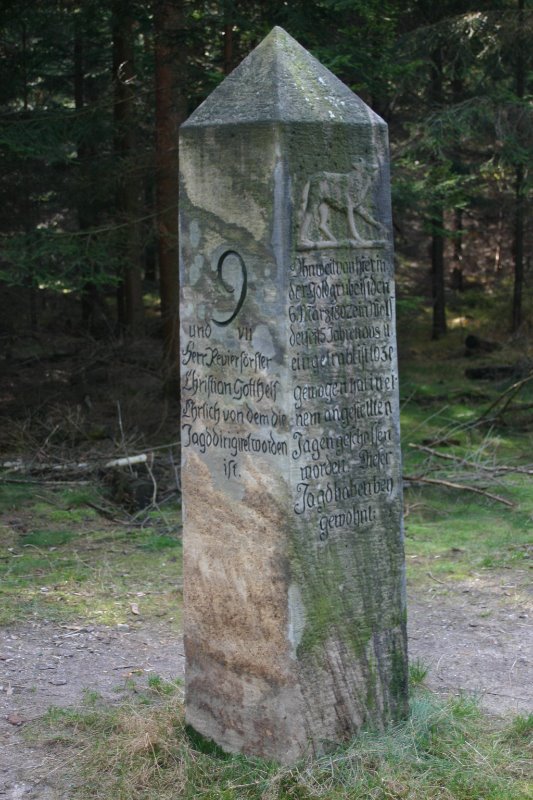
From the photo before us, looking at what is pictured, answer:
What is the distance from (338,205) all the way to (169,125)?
9.08 meters

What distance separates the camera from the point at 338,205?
4.85 m

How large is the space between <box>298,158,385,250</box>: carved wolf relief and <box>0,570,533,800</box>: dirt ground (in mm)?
2725

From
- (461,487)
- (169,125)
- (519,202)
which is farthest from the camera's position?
(519,202)

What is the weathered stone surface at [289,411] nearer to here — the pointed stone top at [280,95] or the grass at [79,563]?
the pointed stone top at [280,95]

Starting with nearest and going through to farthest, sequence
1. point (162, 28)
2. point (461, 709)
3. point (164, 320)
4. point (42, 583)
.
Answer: point (461, 709) < point (42, 583) < point (162, 28) < point (164, 320)

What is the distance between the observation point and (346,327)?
4.89 m

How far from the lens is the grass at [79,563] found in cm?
771

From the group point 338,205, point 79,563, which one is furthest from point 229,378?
point 79,563

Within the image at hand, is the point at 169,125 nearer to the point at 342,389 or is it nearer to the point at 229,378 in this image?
the point at 229,378

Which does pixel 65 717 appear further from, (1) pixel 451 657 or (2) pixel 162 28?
(2) pixel 162 28

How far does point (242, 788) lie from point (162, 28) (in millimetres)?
10354

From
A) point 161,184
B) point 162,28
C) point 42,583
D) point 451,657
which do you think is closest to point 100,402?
point 161,184

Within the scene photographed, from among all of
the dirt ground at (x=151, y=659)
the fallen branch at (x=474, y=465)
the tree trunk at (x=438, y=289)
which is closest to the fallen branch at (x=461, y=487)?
the fallen branch at (x=474, y=465)

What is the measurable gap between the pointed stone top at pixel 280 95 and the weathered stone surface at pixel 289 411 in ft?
0.03
